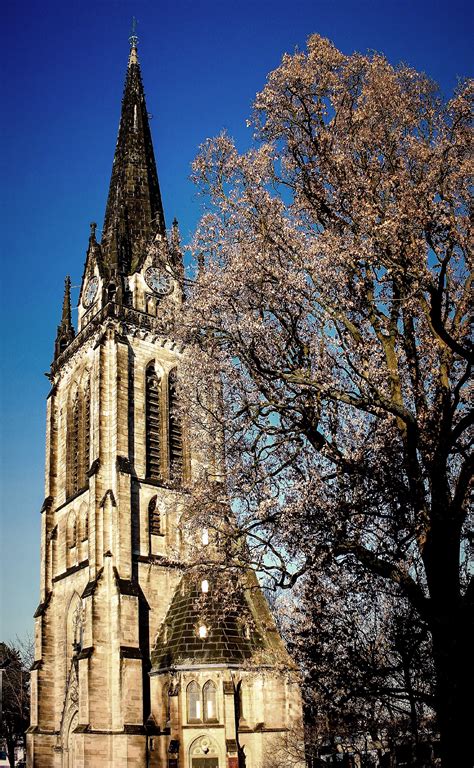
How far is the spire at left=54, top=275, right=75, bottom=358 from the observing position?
45.2 meters

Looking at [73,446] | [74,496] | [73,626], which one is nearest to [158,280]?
[73,446]

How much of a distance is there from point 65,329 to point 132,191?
904 centimetres

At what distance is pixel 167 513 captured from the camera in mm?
36531

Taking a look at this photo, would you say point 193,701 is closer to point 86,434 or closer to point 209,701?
point 209,701

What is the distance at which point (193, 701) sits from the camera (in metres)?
30.8

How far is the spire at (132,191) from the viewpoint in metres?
43.3

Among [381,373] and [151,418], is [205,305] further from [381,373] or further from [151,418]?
[151,418]

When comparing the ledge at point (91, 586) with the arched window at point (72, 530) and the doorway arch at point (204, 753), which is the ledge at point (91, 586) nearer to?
the arched window at point (72, 530)

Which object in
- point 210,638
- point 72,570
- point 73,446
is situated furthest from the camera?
point 73,446

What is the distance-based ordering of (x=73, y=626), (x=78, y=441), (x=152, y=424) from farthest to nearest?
(x=78, y=441) < (x=152, y=424) < (x=73, y=626)

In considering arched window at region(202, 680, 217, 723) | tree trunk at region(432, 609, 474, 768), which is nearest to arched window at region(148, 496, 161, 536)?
arched window at region(202, 680, 217, 723)

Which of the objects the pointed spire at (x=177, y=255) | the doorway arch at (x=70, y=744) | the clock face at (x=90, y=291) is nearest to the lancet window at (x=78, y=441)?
the clock face at (x=90, y=291)

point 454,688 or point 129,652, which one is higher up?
point 129,652

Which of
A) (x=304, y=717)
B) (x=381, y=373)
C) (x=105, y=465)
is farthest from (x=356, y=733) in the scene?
(x=381, y=373)
